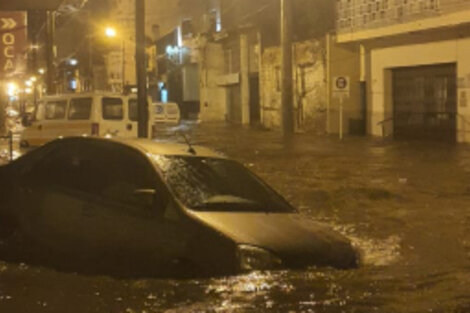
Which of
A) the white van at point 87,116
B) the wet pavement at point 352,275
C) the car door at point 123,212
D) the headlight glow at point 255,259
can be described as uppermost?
the white van at point 87,116

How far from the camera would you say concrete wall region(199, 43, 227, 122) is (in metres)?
49.7

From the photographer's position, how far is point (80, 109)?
63.8 feet

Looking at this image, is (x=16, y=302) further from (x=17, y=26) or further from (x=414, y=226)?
(x=17, y=26)

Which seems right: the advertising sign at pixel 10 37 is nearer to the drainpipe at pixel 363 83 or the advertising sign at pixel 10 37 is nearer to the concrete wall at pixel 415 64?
the drainpipe at pixel 363 83

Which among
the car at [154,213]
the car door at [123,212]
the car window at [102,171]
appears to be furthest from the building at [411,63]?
the car door at [123,212]

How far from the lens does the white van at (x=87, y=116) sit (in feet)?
Result: 63.1

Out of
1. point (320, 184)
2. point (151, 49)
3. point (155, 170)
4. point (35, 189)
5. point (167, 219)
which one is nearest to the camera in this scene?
point (167, 219)

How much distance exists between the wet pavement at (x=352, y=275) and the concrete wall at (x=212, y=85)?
3290 centimetres

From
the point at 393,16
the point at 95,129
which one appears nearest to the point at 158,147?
the point at 95,129

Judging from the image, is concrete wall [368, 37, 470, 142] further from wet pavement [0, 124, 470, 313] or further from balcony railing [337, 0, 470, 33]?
wet pavement [0, 124, 470, 313]

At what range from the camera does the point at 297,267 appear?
6.58 metres

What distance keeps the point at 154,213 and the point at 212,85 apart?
4438cm

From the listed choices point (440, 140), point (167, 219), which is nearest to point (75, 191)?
point (167, 219)

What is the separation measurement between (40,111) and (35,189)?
13.5 metres
